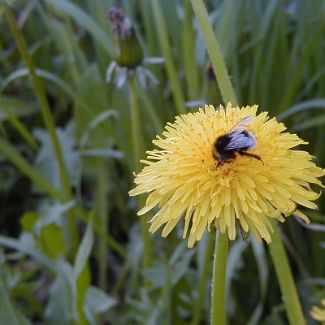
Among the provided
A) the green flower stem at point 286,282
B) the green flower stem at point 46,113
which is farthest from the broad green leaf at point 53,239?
the green flower stem at point 286,282

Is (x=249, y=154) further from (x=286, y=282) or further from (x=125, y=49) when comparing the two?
(x=125, y=49)

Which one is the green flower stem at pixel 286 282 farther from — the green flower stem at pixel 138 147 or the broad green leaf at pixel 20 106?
the broad green leaf at pixel 20 106

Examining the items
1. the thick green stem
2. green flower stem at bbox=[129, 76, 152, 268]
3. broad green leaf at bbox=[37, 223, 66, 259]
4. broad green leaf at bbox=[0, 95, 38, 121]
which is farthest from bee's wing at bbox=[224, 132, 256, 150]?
broad green leaf at bbox=[0, 95, 38, 121]

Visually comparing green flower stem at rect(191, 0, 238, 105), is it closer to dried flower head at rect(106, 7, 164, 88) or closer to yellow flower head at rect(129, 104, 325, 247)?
yellow flower head at rect(129, 104, 325, 247)

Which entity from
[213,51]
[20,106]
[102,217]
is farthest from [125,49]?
[20,106]

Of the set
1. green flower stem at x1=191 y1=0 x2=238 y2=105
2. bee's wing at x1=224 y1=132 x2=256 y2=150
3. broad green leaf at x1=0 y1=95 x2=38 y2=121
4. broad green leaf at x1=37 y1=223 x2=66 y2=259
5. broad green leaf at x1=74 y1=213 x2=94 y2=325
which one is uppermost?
broad green leaf at x1=0 y1=95 x2=38 y2=121

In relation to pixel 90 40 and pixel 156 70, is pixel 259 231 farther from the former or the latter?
pixel 90 40
